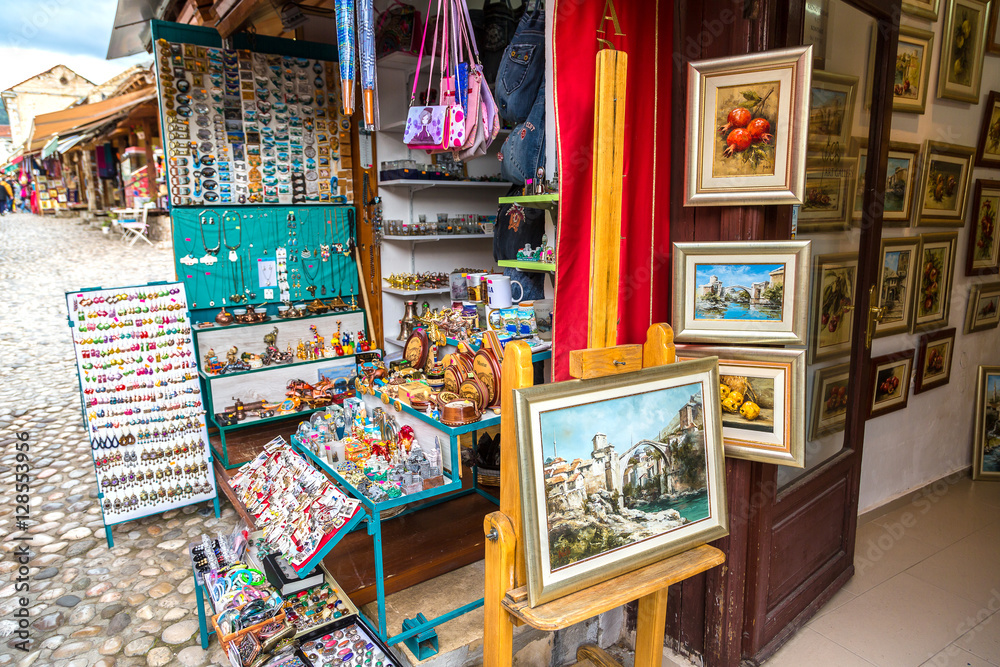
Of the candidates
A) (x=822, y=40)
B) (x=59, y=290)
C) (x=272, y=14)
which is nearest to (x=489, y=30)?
(x=272, y=14)

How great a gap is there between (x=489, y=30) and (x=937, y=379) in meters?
3.73

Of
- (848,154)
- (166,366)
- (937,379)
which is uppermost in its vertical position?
(848,154)

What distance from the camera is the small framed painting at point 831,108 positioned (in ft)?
7.38

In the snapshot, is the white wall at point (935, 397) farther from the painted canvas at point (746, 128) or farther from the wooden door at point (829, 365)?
the painted canvas at point (746, 128)

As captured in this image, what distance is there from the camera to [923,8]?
10.2 feet

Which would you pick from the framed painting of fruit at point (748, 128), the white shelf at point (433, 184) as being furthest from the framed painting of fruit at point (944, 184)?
the white shelf at point (433, 184)

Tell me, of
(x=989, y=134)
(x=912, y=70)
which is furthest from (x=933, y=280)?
Result: (x=912, y=70)

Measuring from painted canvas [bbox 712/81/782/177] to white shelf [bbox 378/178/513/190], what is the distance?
10.1 ft

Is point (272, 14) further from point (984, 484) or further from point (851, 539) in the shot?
point (984, 484)

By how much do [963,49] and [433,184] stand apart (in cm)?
354

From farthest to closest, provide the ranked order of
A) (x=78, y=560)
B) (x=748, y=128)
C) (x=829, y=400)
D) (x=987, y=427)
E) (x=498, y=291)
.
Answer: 1. (x=987, y=427)
2. (x=78, y=560)
3. (x=498, y=291)
4. (x=829, y=400)
5. (x=748, y=128)

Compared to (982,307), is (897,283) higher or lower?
higher

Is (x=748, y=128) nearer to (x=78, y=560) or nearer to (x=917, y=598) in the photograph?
(x=917, y=598)

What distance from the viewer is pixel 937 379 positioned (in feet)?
12.3
